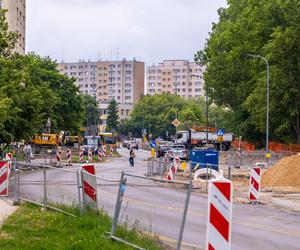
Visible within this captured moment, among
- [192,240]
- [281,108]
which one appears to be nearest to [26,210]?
[192,240]

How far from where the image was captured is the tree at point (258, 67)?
61469 millimetres

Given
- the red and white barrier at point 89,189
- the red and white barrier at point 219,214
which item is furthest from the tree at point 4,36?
the red and white barrier at point 219,214

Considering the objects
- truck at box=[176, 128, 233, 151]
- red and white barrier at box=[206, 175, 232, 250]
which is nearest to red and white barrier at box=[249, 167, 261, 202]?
red and white barrier at box=[206, 175, 232, 250]

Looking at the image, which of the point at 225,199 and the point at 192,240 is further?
the point at 192,240

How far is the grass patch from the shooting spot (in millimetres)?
10453

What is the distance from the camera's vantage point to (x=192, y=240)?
402 inches

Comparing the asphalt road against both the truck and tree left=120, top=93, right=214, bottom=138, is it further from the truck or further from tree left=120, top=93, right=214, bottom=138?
tree left=120, top=93, right=214, bottom=138

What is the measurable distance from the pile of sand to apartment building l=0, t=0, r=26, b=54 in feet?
164

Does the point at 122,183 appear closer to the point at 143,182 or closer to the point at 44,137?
the point at 143,182

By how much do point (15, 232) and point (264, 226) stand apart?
6513 mm

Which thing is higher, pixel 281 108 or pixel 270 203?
pixel 281 108

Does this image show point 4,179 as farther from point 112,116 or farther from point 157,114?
point 157,114

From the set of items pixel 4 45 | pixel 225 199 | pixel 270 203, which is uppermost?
pixel 4 45

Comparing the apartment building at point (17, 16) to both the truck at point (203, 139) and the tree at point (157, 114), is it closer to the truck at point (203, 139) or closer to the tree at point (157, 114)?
the truck at point (203, 139)
